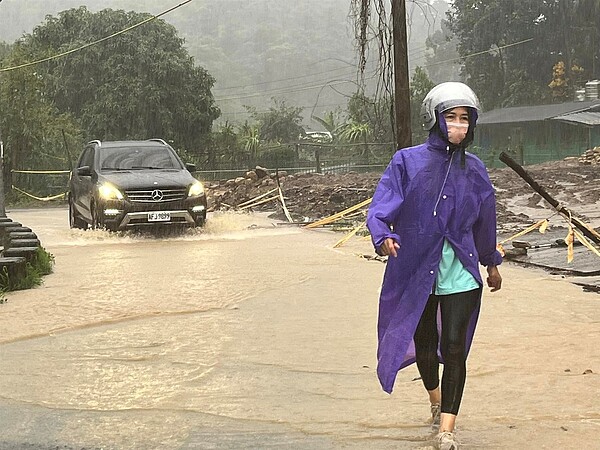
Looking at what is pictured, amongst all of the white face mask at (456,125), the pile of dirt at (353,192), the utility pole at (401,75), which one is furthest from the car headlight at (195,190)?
the white face mask at (456,125)

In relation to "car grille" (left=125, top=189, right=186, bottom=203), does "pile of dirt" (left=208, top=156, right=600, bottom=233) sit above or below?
below

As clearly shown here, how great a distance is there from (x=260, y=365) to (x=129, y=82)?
42.2 meters

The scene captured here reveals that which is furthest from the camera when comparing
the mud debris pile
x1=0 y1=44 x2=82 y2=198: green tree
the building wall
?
the building wall

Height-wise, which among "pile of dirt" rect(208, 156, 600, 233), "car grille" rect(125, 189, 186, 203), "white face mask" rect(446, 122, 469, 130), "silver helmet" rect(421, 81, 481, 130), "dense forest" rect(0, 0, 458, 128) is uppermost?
"dense forest" rect(0, 0, 458, 128)

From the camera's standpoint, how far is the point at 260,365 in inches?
274

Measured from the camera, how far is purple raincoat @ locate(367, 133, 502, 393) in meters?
Result: 4.68

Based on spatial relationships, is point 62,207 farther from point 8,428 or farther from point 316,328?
point 8,428

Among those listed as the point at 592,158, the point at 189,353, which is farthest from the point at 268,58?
the point at 189,353

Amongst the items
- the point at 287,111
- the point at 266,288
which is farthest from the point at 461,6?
the point at 266,288

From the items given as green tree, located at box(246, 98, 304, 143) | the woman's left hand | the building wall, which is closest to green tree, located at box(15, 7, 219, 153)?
the building wall

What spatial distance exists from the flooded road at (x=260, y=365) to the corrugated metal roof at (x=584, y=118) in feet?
115

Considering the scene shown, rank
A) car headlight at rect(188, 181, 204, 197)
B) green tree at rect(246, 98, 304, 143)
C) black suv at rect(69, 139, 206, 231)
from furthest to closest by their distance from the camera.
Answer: green tree at rect(246, 98, 304, 143)
car headlight at rect(188, 181, 204, 197)
black suv at rect(69, 139, 206, 231)

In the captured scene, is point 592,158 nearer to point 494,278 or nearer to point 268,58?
→ point 494,278

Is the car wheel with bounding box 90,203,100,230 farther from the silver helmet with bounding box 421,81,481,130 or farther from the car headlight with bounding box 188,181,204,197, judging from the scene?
the silver helmet with bounding box 421,81,481,130
